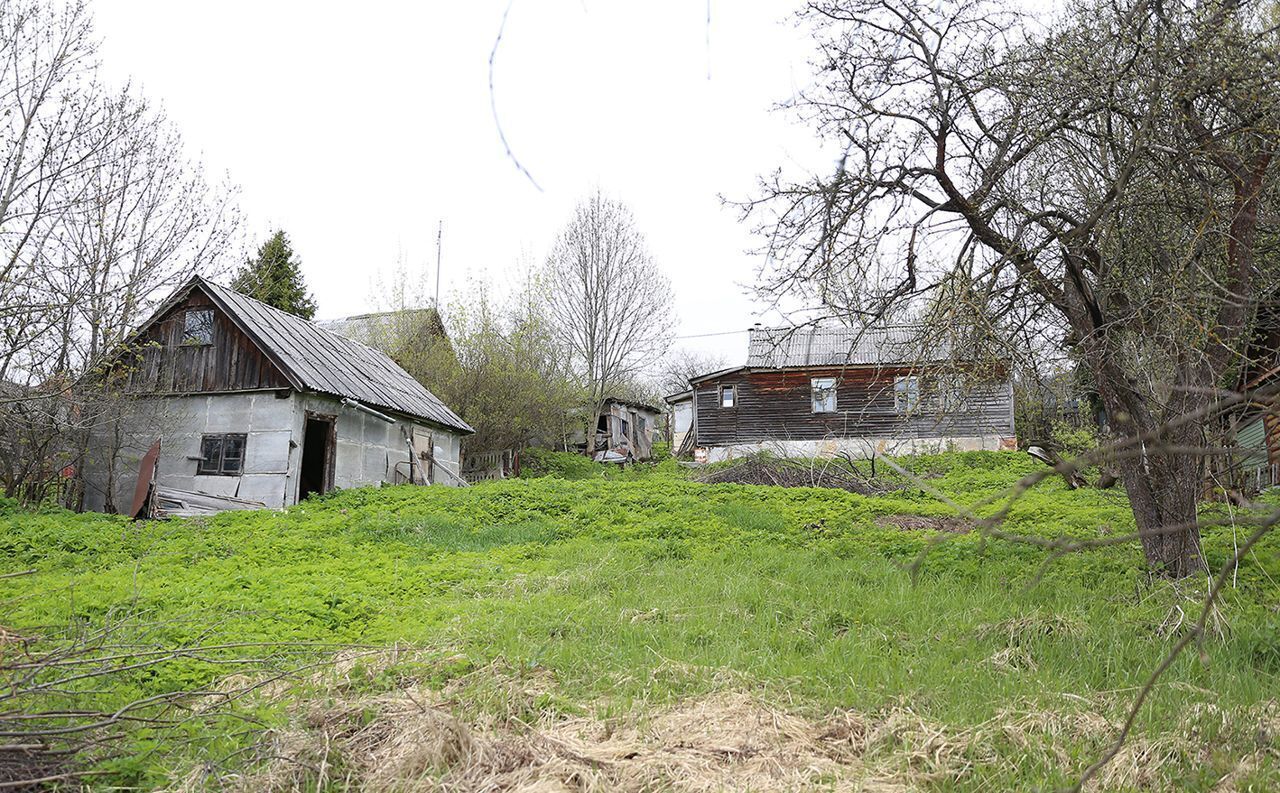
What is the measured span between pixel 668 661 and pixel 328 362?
17.3m

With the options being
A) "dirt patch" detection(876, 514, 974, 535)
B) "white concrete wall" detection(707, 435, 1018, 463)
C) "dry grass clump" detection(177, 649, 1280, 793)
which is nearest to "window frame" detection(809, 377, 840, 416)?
"white concrete wall" detection(707, 435, 1018, 463)

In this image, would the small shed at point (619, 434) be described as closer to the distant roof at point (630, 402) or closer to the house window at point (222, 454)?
the distant roof at point (630, 402)

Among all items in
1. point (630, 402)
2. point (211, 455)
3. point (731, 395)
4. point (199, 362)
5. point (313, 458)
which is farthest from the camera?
point (630, 402)

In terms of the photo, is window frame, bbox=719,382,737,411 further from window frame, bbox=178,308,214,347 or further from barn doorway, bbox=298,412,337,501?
window frame, bbox=178,308,214,347

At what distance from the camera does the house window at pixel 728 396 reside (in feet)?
102

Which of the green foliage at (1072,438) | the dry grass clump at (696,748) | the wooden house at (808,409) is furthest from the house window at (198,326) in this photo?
the green foliage at (1072,438)

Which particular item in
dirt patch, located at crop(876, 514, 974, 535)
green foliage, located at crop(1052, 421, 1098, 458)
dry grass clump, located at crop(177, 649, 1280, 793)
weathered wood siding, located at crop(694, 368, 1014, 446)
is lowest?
dry grass clump, located at crop(177, 649, 1280, 793)

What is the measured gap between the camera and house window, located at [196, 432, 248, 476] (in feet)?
60.1

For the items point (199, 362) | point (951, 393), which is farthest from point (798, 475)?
point (199, 362)

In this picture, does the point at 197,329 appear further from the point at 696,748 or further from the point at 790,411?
the point at 790,411

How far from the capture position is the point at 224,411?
61.4 ft

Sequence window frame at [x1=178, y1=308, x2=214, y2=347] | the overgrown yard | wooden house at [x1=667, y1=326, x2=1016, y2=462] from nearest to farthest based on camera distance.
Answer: the overgrown yard → window frame at [x1=178, y1=308, x2=214, y2=347] → wooden house at [x1=667, y1=326, x2=1016, y2=462]

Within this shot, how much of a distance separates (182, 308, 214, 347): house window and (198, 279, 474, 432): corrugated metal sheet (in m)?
0.59

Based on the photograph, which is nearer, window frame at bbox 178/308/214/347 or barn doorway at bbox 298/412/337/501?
window frame at bbox 178/308/214/347
